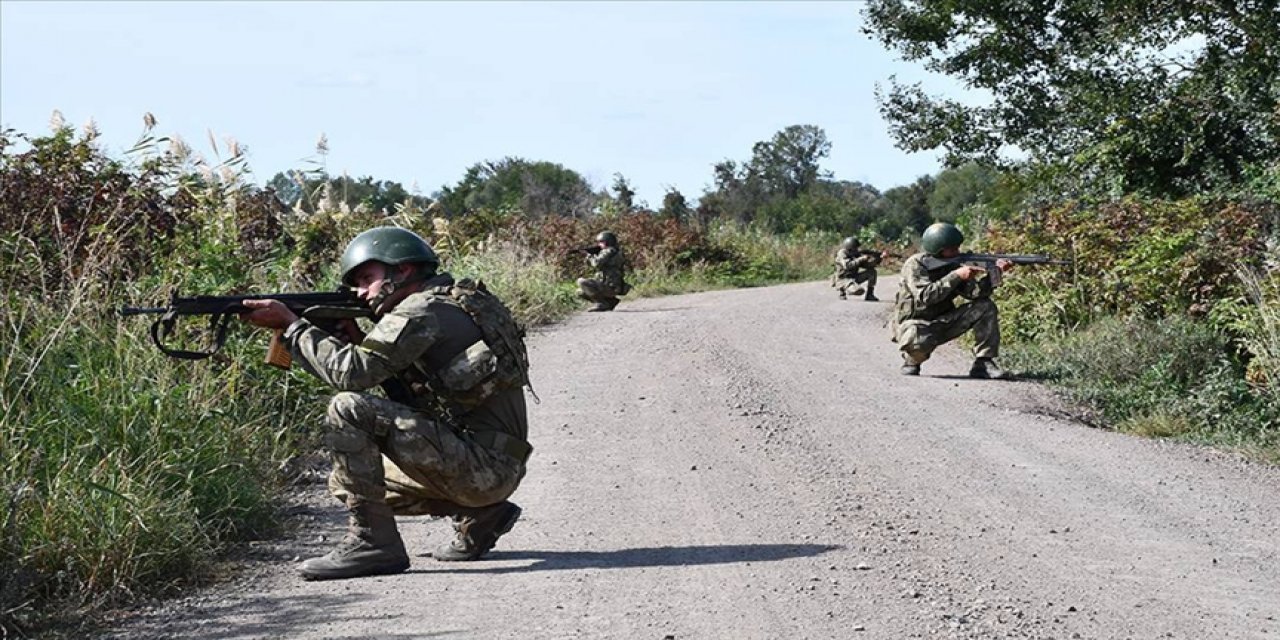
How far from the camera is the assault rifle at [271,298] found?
287 inches

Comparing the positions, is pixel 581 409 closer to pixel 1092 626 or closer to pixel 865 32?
pixel 1092 626

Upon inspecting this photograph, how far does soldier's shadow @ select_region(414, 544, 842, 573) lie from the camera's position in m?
7.52

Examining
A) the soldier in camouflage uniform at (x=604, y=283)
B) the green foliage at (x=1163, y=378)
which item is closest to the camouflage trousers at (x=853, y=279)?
the soldier in camouflage uniform at (x=604, y=283)

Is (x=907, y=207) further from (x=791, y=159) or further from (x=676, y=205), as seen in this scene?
(x=676, y=205)

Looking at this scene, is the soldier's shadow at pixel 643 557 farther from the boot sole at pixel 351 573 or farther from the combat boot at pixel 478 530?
the boot sole at pixel 351 573

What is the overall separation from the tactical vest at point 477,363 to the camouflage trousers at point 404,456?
0.16m

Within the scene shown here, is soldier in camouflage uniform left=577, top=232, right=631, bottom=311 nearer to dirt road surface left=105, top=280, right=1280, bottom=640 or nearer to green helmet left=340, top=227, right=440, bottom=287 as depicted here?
dirt road surface left=105, top=280, right=1280, bottom=640

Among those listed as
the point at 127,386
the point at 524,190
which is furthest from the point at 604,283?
the point at 524,190

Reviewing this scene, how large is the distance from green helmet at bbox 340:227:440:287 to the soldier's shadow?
1.41m

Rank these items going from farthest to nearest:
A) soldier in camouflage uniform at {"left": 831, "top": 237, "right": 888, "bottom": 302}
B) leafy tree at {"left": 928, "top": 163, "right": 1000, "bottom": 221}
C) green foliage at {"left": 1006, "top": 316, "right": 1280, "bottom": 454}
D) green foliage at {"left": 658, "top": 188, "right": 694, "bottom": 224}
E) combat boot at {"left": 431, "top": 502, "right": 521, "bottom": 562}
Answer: leafy tree at {"left": 928, "top": 163, "right": 1000, "bottom": 221}, green foliage at {"left": 658, "top": 188, "right": 694, "bottom": 224}, soldier in camouflage uniform at {"left": 831, "top": 237, "right": 888, "bottom": 302}, green foliage at {"left": 1006, "top": 316, "right": 1280, "bottom": 454}, combat boot at {"left": 431, "top": 502, "right": 521, "bottom": 562}

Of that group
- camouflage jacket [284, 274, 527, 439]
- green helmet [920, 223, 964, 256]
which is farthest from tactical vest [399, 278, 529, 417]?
green helmet [920, 223, 964, 256]

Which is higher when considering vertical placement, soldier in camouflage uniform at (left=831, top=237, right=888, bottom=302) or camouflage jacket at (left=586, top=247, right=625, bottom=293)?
camouflage jacket at (left=586, top=247, right=625, bottom=293)

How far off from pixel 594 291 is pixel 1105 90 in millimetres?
7640

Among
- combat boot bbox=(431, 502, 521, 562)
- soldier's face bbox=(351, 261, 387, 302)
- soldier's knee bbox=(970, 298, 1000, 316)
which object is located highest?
soldier's face bbox=(351, 261, 387, 302)
